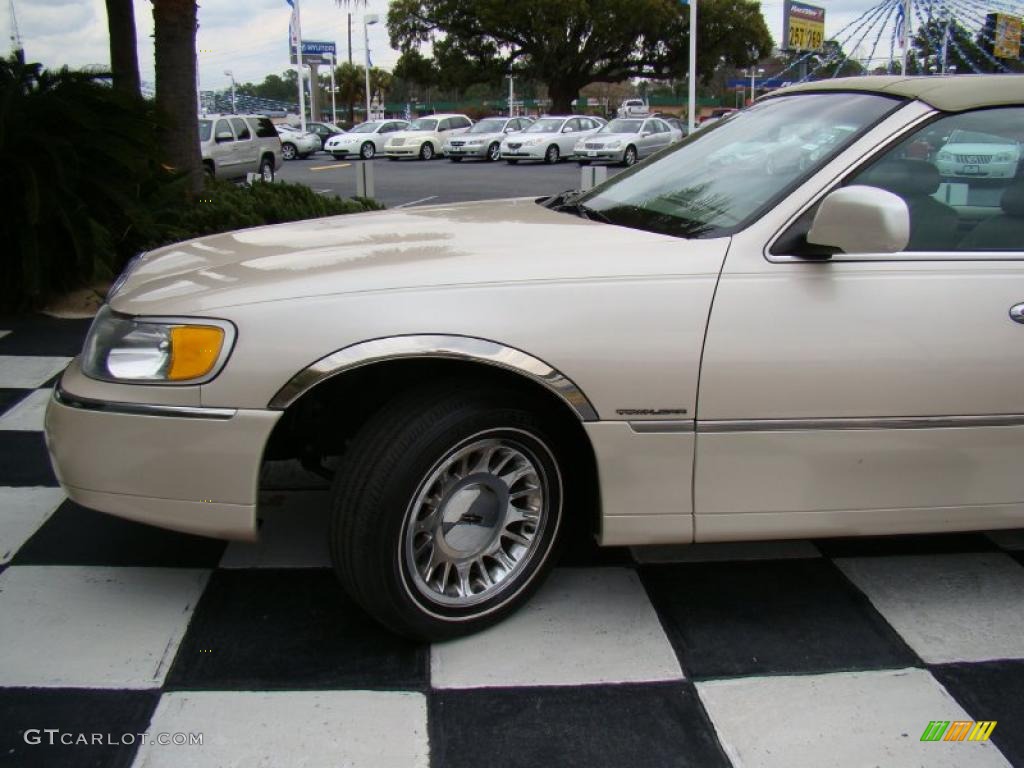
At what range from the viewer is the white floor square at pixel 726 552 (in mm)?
3326

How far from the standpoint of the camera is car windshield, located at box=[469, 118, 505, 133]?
102 ft

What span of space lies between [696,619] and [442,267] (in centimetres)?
133

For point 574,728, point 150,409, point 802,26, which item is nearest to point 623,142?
point 802,26

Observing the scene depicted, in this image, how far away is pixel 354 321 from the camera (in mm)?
2479

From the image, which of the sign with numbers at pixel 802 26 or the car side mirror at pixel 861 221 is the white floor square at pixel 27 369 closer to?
the car side mirror at pixel 861 221

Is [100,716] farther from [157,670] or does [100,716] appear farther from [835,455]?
[835,455]

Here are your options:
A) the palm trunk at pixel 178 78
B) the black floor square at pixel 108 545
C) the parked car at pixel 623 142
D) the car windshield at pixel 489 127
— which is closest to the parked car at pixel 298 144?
the car windshield at pixel 489 127

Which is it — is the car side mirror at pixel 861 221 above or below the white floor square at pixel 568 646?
above

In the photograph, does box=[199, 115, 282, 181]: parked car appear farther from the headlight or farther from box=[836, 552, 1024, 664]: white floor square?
box=[836, 552, 1024, 664]: white floor square

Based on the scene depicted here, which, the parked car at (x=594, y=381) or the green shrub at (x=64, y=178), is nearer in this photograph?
the parked car at (x=594, y=381)

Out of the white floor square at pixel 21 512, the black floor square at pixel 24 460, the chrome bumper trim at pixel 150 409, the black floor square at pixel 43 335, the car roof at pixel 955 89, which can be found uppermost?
the car roof at pixel 955 89

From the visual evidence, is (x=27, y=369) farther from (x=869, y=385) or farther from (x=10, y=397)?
(x=869, y=385)

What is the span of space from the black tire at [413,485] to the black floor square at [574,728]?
0.83 feet

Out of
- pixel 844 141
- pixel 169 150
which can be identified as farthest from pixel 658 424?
pixel 169 150
